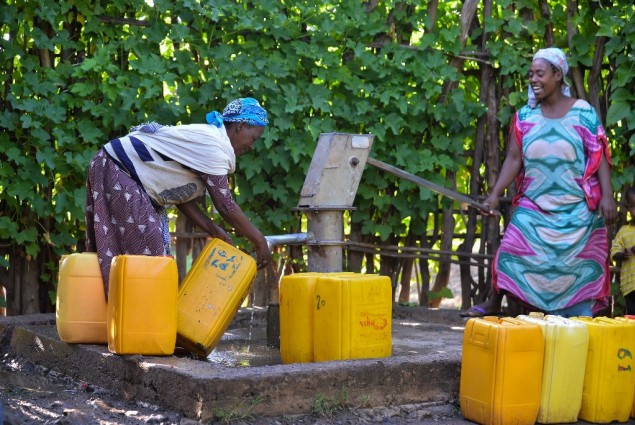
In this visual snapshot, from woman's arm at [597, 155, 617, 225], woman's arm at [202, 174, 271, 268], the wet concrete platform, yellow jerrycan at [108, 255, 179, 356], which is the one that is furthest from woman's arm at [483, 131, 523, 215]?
yellow jerrycan at [108, 255, 179, 356]

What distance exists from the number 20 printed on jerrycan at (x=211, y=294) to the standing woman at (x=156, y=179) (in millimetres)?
147

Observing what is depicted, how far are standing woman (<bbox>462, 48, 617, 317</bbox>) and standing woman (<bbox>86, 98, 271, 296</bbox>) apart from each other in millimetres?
1906

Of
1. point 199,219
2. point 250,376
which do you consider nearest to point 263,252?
point 199,219

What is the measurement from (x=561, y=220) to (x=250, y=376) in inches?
109

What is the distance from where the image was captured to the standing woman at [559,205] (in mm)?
5871

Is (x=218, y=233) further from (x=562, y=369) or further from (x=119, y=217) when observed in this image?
(x=562, y=369)

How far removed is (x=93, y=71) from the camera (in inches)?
253

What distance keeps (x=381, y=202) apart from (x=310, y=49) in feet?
3.72

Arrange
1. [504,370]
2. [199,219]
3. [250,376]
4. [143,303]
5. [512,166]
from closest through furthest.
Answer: [250,376] < [504,370] < [143,303] < [199,219] < [512,166]

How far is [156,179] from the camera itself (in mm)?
4664

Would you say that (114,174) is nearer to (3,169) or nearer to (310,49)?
(3,169)

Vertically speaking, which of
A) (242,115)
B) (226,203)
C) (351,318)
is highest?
(242,115)

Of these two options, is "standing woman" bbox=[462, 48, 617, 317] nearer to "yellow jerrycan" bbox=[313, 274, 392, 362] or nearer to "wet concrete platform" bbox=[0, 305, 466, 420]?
"wet concrete platform" bbox=[0, 305, 466, 420]

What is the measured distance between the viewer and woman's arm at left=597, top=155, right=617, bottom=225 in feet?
18.9
